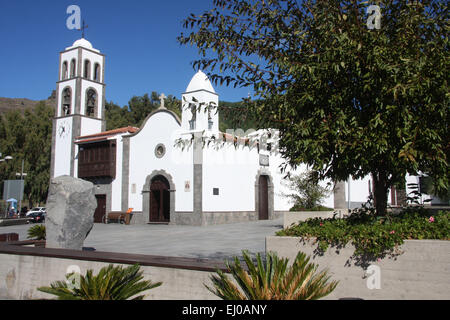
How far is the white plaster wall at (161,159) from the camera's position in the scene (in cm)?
2322

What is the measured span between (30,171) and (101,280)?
146 feet

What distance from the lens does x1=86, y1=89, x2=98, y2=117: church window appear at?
106ft

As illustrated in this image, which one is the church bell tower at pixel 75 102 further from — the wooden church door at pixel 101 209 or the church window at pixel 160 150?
the church window at pixel 160 150

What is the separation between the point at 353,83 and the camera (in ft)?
17.9

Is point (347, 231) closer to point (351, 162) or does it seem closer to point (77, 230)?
point (351, 162)

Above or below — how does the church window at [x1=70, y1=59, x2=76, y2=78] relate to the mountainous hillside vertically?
below

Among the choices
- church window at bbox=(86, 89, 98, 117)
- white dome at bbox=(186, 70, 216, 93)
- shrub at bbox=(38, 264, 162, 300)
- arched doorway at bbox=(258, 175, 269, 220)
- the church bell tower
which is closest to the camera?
shrub at bbox=(38, 264, 162, 300)

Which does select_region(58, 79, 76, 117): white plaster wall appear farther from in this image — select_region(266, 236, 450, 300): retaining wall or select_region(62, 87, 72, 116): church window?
select_region(266, 236, 450, 300): retaining wall

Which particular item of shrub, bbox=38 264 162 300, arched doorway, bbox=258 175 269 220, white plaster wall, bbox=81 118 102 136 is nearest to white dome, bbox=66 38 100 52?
white plaster wall, bbox=81 118 102 136

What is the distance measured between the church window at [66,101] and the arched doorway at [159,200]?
12214mm

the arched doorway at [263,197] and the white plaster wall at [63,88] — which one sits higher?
the white plaster wall at [63,88]

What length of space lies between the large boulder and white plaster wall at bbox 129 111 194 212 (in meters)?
12.8
